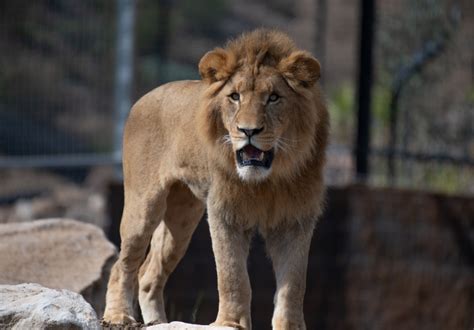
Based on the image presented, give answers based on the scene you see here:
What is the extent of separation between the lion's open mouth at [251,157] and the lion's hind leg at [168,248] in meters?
1.20

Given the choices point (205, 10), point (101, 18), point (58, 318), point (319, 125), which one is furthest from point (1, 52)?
point (58, 318)

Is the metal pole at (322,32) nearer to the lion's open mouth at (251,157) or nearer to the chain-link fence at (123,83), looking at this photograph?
the chain-link fence at (123,83)

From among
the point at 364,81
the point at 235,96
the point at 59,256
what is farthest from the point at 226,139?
the point at 364,81

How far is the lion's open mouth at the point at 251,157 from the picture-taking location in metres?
4.49

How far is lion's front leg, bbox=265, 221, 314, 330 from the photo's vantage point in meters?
4.59

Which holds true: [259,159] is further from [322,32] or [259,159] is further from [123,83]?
[322,32]

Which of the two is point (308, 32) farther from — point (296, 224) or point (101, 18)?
point (296, 224)

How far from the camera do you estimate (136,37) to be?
10.6 m

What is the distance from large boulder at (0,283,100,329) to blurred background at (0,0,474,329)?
189 inches

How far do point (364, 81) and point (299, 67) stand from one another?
4.88 m

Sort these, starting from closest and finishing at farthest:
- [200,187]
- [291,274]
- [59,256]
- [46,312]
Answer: [46,312] → [291,274] → [200,187] → [59,256]

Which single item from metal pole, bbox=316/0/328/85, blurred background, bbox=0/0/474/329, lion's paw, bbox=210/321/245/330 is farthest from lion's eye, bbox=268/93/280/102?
metal pole, bbox=316/0/328/85

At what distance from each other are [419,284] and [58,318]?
545 centimetres

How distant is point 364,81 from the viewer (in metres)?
9.46
